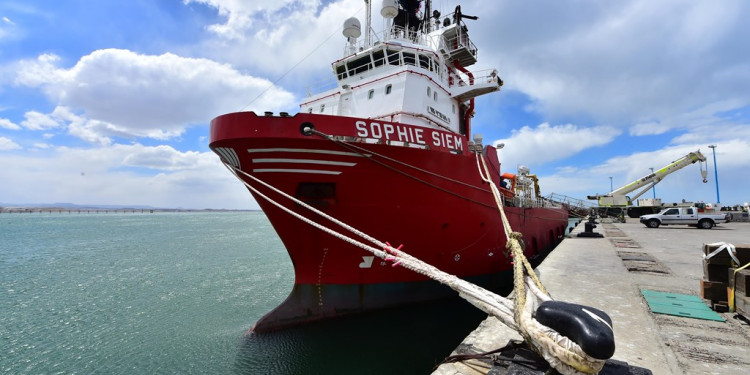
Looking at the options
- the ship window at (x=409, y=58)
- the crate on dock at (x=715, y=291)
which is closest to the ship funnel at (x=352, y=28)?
the ship window at (x=409, y=58)

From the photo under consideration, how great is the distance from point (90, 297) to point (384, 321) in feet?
32.3

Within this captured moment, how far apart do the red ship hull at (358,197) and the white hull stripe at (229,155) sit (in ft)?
0.09

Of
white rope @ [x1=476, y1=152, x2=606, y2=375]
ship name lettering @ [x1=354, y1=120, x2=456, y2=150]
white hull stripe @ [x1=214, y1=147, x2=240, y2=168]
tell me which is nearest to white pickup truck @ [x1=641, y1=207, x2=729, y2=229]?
ship name lettering @ [x1=354, y1=120, x2=456, y2=150]

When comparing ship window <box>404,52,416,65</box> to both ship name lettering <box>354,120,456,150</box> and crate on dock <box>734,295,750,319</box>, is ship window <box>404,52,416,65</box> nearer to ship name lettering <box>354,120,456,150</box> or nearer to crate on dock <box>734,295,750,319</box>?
ship name lettering <box>354,120,456,150</box>

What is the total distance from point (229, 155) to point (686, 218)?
98.5 ft

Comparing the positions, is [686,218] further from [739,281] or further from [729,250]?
[739,281]

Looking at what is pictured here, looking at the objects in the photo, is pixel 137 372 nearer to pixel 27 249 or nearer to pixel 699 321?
pixel 699 321

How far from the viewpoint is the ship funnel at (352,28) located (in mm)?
10820

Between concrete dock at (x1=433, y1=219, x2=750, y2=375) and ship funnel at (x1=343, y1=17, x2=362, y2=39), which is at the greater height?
ship funnel at (x1=343, y1=17, x2=362, y2=39)

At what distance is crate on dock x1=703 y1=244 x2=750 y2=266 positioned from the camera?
462 centimetres

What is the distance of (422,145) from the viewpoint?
700cm

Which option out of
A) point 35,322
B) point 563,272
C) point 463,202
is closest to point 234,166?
point 463,202

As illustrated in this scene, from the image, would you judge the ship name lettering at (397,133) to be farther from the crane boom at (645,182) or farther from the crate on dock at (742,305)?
the crane boom at (645,182)

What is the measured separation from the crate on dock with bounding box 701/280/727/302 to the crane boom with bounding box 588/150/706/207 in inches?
1650
